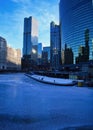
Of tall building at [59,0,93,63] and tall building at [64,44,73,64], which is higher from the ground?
tall building at [59,0,93,63]

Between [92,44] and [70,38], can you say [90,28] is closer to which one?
[92,44]

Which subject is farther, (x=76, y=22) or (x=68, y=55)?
(x=68, y=55)

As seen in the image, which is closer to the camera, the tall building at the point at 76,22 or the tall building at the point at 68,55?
the tall building at the point at 76,22

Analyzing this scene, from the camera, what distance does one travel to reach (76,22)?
496 feet

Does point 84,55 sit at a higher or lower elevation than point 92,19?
lower

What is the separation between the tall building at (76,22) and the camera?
454ft

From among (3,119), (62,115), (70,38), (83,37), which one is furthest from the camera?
(70,38)

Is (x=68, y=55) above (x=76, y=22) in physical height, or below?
below

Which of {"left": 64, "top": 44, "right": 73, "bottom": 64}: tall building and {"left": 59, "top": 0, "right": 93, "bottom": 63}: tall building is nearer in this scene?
{"left": 59, "top": 0, "right": 93, "bottom": 63}: tall building

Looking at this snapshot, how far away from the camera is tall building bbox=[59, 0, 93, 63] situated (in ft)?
454

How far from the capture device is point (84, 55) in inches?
5418

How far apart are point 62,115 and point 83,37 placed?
128963 millimetres

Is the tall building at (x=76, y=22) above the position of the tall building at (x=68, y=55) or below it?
above

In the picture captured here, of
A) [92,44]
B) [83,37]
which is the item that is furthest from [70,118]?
[83,37]
